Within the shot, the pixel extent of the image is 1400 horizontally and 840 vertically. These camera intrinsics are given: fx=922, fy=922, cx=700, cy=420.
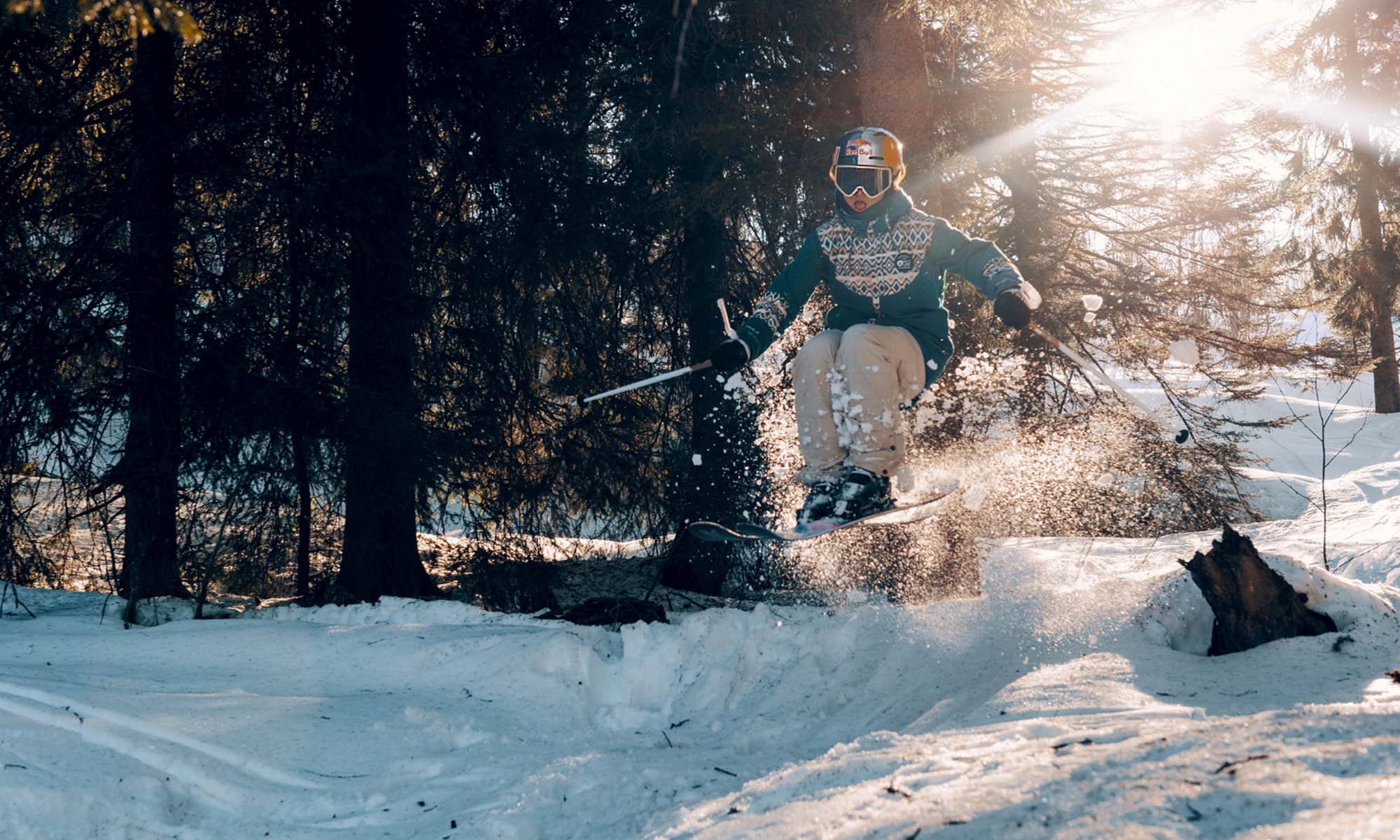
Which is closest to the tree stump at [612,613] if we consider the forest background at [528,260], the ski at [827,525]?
the ski at [827,525]

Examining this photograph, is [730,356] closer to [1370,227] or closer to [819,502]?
[819,502]

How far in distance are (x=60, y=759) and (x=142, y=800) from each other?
1.26ft

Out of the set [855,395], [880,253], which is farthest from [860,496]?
[880,253]

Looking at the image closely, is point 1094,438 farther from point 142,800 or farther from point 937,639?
point 142,800

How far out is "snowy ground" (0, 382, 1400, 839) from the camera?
242cm

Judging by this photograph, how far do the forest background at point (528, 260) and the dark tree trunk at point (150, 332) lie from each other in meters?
0.03

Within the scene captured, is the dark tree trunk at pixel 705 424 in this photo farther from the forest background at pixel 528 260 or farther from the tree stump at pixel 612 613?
the tree stump at pixel 612 613

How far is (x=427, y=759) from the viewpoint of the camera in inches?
149

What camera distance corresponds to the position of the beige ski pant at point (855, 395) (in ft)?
17.0

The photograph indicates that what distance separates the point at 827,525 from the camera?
515cm

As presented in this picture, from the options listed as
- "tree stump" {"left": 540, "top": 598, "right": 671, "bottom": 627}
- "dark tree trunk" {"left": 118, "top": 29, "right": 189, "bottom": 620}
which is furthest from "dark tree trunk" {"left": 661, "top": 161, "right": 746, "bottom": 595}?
"dark tree trunk" {"left": 118, "top": 29, "right": 189, "bottom": 620}

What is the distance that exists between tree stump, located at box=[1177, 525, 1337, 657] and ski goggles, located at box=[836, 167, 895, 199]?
254cm

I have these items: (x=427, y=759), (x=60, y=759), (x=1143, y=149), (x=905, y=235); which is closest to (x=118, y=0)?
(x=60, y=759)

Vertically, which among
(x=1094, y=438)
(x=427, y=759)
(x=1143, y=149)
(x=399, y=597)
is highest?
(x=1143, y=149)
